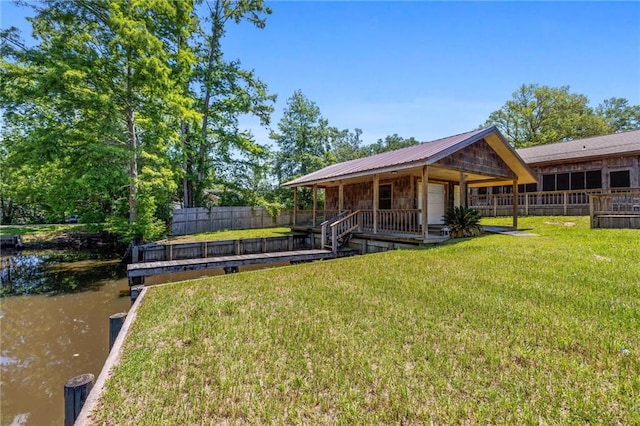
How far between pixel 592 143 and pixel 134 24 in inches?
986

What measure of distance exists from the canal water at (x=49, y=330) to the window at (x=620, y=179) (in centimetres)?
2261

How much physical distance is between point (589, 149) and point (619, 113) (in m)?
32.3

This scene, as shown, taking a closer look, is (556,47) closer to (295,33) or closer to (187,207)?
(295,33)

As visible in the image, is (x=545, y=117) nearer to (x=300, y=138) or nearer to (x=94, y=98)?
(x=300, y=138)

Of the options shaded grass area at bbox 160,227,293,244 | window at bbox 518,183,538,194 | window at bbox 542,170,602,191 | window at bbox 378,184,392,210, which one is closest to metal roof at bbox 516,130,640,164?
window at bbox 542,170,602,191

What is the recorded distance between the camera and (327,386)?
3.06 metres

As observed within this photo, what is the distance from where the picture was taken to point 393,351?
3.64m

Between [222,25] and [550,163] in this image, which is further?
[222,25]

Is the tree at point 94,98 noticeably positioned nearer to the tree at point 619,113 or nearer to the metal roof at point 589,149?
the metal roof at point 589,149

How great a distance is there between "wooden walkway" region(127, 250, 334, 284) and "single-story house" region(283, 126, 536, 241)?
2.90m

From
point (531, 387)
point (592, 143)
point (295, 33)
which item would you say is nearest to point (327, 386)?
point (531, 387)

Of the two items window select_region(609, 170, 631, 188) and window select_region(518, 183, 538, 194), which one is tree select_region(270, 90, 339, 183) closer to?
window select_region(518, 183, 538, 194)

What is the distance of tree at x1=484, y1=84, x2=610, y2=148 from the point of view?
32.6 metres

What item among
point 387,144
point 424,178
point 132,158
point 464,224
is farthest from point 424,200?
point 387,144
